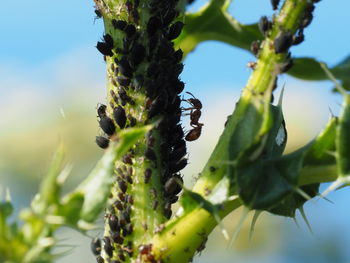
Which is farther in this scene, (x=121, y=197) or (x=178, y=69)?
(x=178, y=69)

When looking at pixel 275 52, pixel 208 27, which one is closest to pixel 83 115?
pixel 208 27

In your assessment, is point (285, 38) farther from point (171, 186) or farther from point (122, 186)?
point (122, 186)

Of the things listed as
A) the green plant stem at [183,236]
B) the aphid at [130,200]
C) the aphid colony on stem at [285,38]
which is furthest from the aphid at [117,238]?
the aphid colony on stem at [285,38]

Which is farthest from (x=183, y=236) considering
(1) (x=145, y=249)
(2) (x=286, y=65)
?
(2) (x=286, y=65)

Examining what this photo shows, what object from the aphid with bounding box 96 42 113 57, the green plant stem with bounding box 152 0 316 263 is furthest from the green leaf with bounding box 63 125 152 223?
the aphid with bounding box 96 42 113 57

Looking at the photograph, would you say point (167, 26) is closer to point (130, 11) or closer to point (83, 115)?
point (130, 11)
